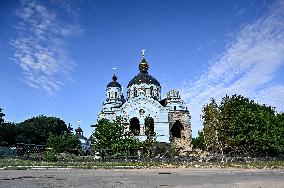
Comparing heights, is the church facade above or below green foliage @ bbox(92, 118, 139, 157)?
above

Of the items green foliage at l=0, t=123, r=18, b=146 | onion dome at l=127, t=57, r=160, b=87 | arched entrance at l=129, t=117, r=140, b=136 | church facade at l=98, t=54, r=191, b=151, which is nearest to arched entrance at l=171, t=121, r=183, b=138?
church facade at l=98, t=54, r=191, b=151

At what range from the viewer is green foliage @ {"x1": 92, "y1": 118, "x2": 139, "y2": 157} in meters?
43.0

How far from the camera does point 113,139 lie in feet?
154

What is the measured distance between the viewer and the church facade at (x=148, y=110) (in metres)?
61.2

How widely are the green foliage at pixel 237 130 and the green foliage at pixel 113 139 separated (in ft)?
47.0

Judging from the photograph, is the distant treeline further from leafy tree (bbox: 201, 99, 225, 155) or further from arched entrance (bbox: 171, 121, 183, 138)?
arched entrance (bbox: 171, 121, 183, 138)

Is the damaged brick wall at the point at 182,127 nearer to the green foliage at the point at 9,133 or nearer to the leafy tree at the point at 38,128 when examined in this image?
the leafy tree at the point at 38,128

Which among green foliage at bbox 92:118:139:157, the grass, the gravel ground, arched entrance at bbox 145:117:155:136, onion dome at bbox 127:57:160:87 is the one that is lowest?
the gravel ground

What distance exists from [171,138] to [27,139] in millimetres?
38236

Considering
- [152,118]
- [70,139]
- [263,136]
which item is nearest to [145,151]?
[152,118]

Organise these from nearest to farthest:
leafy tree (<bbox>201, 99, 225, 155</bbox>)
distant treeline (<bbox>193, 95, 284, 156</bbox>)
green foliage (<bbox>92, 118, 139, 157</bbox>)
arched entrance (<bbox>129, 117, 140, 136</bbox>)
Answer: green foliage (<bbox>92, 118, 139, 157</bbox>) → distant treeline (<bbox>193, 95, 284, 156</bbox>) → leafy tree (<bbox>201, 99, 225, 155</bbox>) → arched entrance (<bbox>129, 117, 140, 136</bbox>)

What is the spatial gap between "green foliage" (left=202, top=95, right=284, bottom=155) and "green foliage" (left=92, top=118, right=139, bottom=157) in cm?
Answer: 1432

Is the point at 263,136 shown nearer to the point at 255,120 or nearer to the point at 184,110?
the point at 255,120

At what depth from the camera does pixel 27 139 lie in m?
83.2
